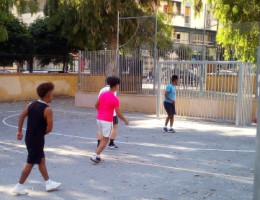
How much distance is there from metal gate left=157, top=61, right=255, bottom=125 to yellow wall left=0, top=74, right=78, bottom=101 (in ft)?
29.2

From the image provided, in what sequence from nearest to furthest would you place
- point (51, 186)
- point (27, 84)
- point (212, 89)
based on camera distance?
point (51, 186)
point (212, 89)
point (27, 84)

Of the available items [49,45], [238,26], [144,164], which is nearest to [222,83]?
[238,26]

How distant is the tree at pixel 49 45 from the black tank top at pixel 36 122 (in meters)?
17.4

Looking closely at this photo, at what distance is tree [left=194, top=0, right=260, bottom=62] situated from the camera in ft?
56.0

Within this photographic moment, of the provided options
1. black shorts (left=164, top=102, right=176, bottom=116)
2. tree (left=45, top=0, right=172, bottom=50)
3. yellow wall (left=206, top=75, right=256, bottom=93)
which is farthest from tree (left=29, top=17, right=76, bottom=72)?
black shorts (left=164, top=102, right=176, bottom=116)

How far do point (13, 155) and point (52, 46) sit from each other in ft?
52.4

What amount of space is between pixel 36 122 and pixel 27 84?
15.6m

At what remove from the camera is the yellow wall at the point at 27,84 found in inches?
781

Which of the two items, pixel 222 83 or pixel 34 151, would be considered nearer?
pixel 34 151

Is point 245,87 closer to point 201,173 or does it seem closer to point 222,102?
point 222,102

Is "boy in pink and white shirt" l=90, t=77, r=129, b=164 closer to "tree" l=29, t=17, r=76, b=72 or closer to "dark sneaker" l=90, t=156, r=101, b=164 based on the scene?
"dark sneaker" l=90, t=156, r=101, b=164

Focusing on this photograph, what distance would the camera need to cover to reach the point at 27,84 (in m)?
20.7

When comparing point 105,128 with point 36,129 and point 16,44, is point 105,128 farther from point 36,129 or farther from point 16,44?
point 16,44

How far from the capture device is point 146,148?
906 cm
